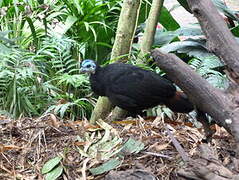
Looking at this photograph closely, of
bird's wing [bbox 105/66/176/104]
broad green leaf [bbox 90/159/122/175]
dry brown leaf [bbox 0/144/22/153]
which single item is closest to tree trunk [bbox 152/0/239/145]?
broad green leaf [bbox 90/159/122/175]

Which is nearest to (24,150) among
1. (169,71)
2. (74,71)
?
(169,71)

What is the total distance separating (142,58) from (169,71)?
1781mm

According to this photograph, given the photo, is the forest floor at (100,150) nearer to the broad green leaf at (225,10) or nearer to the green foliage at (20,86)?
the green foliage at (20,86)

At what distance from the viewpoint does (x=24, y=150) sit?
98.4 inches

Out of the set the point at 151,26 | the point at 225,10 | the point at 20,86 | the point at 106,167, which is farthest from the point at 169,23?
the point at 106,167

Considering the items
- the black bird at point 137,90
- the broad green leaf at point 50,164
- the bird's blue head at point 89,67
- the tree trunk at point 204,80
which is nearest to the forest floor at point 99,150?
the broad green leaf at point 50,164

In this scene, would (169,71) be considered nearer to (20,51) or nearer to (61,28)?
(20,51)

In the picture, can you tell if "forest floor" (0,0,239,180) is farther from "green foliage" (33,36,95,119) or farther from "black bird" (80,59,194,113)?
"green foliage" (33,36,95,119)

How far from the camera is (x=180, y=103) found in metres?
3.47

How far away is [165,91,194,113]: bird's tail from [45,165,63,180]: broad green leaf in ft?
4.64

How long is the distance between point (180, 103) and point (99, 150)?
1229mm

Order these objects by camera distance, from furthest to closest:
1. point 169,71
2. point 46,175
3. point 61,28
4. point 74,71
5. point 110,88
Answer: point 61,28, point 74,71, point 110,88, point 46,175, point 169,71

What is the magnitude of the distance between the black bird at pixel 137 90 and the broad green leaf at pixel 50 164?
3.78ft

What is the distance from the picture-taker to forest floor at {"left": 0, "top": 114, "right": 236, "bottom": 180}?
2.27m
